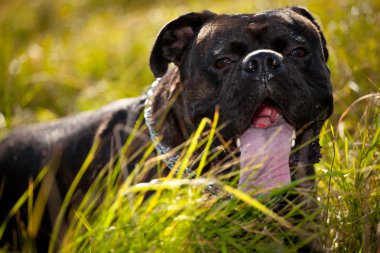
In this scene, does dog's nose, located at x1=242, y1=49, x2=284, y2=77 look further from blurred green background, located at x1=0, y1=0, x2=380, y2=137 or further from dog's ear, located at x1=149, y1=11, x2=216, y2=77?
dog's ear, located at x1=149, y1=11, x2=216, y2=77

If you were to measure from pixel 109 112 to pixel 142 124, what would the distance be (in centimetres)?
52

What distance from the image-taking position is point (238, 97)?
338 cm

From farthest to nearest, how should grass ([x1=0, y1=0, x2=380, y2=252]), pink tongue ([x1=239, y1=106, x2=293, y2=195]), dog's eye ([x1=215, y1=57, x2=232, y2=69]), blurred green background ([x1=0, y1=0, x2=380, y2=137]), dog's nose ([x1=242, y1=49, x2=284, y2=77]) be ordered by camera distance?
1. blurred green background ([x1=0, y1=0, x2=380, y2=137])
2. dog's eye ([x1=215, y1=57, x2=232, y2=69])
3. dog's nose ([x1=242, y1=49, x2=284, y2=77])
4. pink tongue ([x1=239, y1=106, x2=293, y2=195])
5. grass ([x1=0, y1=0, x2=380, y2=252])

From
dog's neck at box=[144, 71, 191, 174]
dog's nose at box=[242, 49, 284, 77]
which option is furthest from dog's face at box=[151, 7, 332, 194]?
dog's neck at box=[144, 71, 191, 174]

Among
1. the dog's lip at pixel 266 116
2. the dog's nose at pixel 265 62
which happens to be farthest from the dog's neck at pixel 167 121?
the dog's nose at pixel 265 62

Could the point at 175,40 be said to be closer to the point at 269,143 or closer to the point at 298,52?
the point at 298,52

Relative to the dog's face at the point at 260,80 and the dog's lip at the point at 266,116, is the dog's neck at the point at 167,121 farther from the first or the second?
the dog's lip at the point at 266,116

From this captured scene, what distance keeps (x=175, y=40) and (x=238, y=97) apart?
99 centimetres

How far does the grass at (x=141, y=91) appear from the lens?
2596 millimetres

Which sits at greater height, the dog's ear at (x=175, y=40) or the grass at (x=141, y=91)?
the dog's ear at (x=175, y=40)

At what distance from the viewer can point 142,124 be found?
166 inches

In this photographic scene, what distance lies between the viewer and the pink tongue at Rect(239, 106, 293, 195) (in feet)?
10.4

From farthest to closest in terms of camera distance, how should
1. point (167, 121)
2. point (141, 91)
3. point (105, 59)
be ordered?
point (105, 59) → point (141, 91) → point (167, 121)

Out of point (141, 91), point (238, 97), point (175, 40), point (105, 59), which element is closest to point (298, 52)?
point (238, 97)
